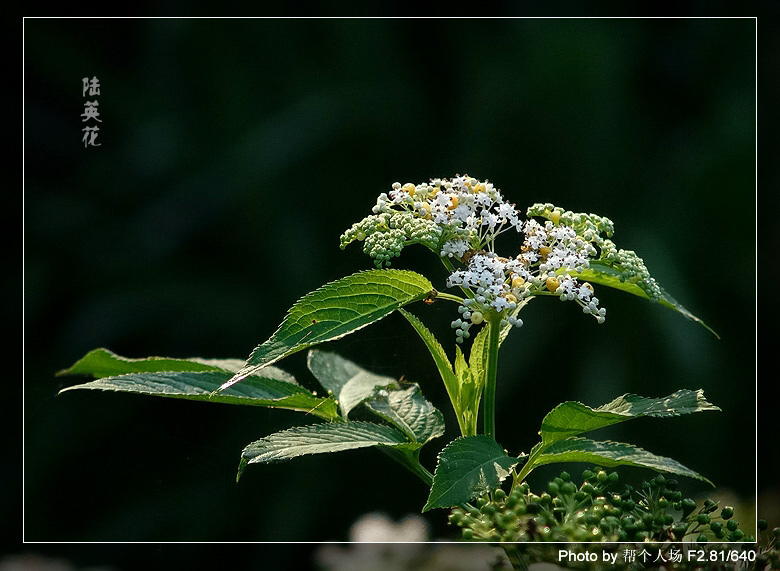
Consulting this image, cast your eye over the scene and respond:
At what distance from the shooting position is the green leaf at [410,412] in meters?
0.97

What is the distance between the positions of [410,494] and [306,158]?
80 cm

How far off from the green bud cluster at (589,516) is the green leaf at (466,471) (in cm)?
3

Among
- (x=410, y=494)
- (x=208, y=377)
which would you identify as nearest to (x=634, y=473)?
(x=410, y=494)

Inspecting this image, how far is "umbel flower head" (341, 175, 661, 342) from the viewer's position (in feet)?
2.78

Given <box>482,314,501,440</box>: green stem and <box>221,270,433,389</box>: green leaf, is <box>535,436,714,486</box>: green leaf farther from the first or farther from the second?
<box>221,270,433,389</box>: green leaf

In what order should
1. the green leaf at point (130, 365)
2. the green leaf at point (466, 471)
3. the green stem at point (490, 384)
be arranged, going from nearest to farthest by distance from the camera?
the green leaf at point (466, 471), the green stem at point (490, 384), the green leaf at point (130, 365)

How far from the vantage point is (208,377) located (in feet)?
3.23

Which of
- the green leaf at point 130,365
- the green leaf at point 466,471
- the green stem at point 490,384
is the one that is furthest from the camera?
the green leaf at point 130,365

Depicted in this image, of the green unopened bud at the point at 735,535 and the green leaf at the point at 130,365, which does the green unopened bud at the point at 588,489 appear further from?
the green leaf at the point at 130,365

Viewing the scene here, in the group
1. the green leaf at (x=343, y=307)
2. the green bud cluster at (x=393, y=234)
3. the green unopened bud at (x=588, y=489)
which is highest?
the green bud cluster at (x=393, y=234)

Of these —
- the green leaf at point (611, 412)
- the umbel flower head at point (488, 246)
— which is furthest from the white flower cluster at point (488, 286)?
the green leaf at point (611, 412)

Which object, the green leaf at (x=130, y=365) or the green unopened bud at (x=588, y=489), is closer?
the green unopened bud at (x=588, y=489)

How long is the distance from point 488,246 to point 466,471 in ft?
0.91

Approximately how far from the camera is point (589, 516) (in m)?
0.82
